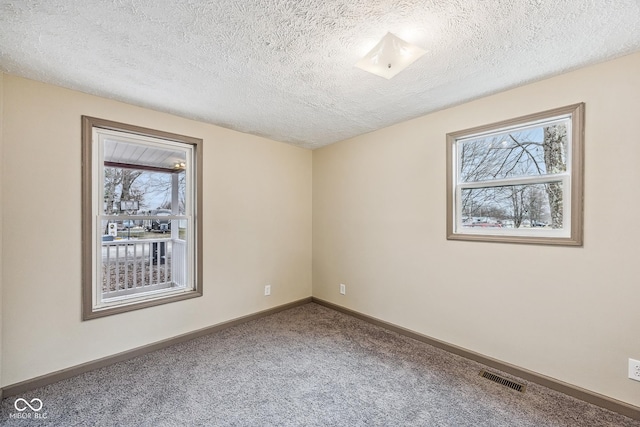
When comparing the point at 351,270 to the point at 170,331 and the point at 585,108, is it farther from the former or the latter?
the point at 585,108

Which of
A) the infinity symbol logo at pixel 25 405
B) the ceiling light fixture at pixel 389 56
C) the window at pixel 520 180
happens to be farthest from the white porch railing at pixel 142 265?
the window at pixel 520 180

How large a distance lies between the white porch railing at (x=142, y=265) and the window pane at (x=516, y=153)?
131 inches

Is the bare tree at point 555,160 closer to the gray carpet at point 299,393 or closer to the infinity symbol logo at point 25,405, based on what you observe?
the gray carpet at point 299,393

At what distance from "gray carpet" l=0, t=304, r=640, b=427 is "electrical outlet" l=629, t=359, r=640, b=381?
27cm

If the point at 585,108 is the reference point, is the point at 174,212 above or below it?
below

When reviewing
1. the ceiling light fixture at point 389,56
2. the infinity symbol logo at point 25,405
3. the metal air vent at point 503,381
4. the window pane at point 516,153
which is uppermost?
the ceiling light fixture at point 389,56

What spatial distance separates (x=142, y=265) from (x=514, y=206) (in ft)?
13.9

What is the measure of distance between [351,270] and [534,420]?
214 centimetres

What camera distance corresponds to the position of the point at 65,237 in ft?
7.21

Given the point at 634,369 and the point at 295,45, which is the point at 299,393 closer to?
the point at 634,369

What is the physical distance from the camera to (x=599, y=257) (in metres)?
1.87

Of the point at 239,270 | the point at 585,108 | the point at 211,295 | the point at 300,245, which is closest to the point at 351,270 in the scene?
the point at 300,245

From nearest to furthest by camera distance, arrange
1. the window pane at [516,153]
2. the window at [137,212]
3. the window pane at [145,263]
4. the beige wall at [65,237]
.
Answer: the beige wall at [65,237] < the window pane at [516,153] < the window at [137,212] < the window pane at [145,263]

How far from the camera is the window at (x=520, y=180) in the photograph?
6.59ft
